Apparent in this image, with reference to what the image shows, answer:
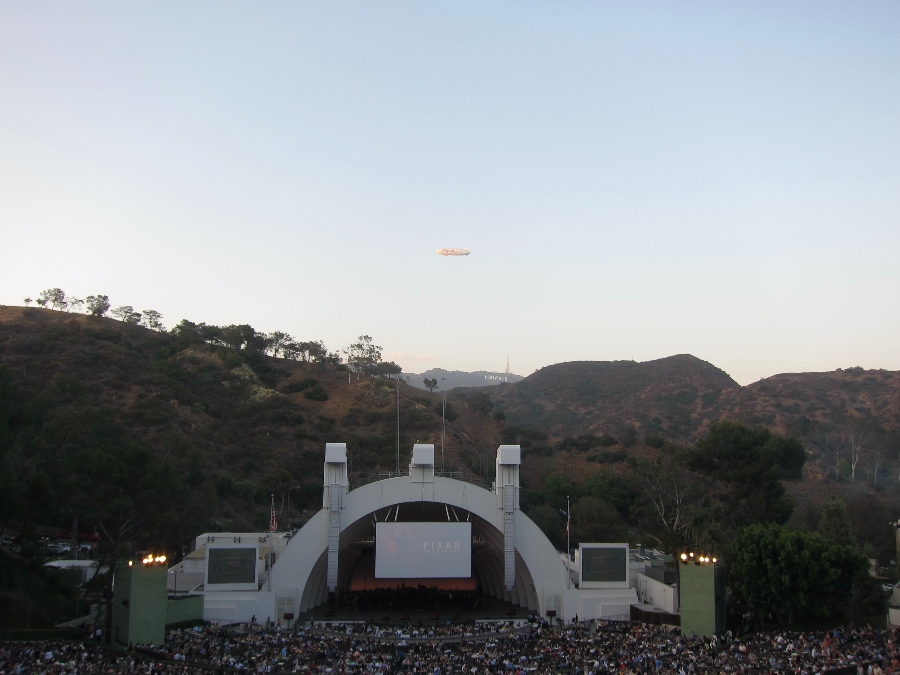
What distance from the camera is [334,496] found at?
107 ft

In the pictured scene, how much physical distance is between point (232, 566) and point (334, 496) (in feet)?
16.3

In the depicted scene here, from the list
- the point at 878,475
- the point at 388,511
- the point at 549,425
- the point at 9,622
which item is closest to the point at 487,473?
the point at 388,511

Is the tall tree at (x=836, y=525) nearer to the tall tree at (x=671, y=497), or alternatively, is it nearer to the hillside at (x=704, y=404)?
the tall tree at (x=671, y=497)

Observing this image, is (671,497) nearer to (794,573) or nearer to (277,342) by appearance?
(794,573)

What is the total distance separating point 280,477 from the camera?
63.7m

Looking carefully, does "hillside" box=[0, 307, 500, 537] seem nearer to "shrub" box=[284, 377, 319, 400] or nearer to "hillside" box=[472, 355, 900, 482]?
"shrub" box=[284, 377, 319, 400]

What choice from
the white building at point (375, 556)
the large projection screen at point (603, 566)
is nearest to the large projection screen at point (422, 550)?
the white building at point (375, 556)

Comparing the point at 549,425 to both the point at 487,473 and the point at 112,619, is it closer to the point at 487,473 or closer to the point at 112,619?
the point at 487,473

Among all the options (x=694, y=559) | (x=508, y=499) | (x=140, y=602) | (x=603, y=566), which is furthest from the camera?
(x=508, y=499)

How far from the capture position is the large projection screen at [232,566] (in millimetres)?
31906

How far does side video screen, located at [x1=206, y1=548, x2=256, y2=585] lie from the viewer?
105 ft

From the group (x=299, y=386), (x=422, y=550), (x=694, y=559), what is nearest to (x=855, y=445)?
(x=299, y=386)

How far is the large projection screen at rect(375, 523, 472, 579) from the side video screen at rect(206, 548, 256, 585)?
5.18m

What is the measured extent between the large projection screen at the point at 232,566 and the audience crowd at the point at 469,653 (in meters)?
1.97
